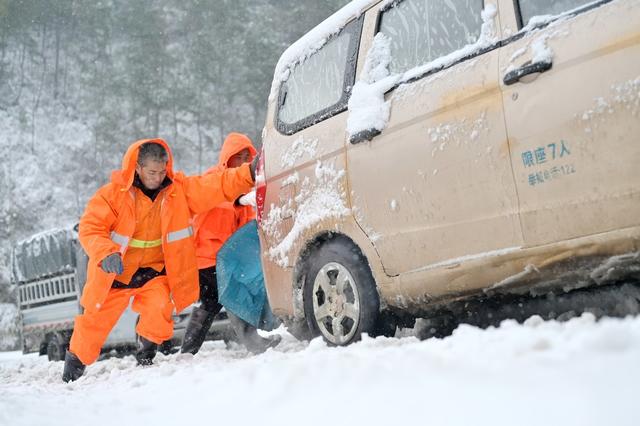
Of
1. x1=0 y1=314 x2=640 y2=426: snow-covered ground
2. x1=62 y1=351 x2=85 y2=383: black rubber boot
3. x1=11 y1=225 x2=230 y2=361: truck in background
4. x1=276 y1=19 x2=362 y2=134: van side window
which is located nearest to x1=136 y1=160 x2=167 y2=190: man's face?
x1=276 y1=19 x2=362 y2=134: van side window

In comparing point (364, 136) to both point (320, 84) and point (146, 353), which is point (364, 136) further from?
point (146, 353)

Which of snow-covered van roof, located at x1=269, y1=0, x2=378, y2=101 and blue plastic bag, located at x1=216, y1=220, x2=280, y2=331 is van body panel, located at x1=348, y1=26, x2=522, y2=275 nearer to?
snow-covered van roof, located at x1=269, y1=0, x2=378, y2=101

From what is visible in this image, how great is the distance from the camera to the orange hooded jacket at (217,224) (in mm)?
5441

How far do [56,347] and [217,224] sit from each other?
4630mm

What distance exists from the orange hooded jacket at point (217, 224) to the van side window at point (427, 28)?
2202 millimetres

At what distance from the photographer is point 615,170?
2.41m

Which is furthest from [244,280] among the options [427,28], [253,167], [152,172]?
[427,28]

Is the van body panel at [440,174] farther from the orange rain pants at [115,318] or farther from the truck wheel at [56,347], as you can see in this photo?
the truck wheel at [56,347]

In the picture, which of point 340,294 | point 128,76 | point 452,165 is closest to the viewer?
point 452,165

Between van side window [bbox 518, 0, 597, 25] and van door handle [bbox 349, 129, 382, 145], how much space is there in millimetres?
914

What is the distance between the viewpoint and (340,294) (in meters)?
3.72

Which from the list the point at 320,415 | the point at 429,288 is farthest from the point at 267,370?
the point at 429,288

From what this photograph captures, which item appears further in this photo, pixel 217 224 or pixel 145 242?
pixel 217 224

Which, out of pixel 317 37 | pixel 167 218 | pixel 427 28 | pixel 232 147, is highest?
pixel 317 37
